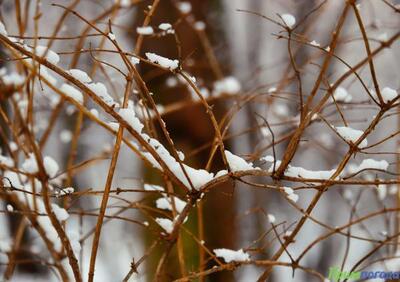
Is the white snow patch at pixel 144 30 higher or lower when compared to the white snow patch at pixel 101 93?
higher

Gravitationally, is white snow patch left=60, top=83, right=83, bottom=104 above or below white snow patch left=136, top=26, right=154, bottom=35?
below

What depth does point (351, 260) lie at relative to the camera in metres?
6.00

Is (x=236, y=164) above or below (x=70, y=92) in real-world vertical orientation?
below

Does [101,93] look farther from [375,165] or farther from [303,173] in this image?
[375,165]

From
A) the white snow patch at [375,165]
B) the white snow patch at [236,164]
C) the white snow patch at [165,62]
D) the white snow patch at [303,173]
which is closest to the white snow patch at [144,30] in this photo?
the white snow patch at [165,62]

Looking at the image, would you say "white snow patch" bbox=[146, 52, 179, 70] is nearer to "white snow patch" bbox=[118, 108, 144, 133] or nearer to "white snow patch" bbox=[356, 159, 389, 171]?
"white snow patch" bbox=[118, 108, 144, 133]

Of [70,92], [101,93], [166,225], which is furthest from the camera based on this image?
[166,225]

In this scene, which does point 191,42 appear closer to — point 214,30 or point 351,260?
point 214,30

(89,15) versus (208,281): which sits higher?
(89,15)

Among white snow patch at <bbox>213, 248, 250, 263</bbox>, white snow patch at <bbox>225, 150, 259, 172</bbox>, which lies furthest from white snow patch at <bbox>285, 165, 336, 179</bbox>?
white snow patch at <bbox>213, 248, 250, 263</bbox>

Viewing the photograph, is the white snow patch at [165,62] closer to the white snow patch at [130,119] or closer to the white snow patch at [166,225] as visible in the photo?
the white snow patch at [130,119]

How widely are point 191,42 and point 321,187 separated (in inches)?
96.8

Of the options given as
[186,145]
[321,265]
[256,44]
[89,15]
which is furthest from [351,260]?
[89,15]

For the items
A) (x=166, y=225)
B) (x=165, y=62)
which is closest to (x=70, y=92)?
(x=165, y=62)
